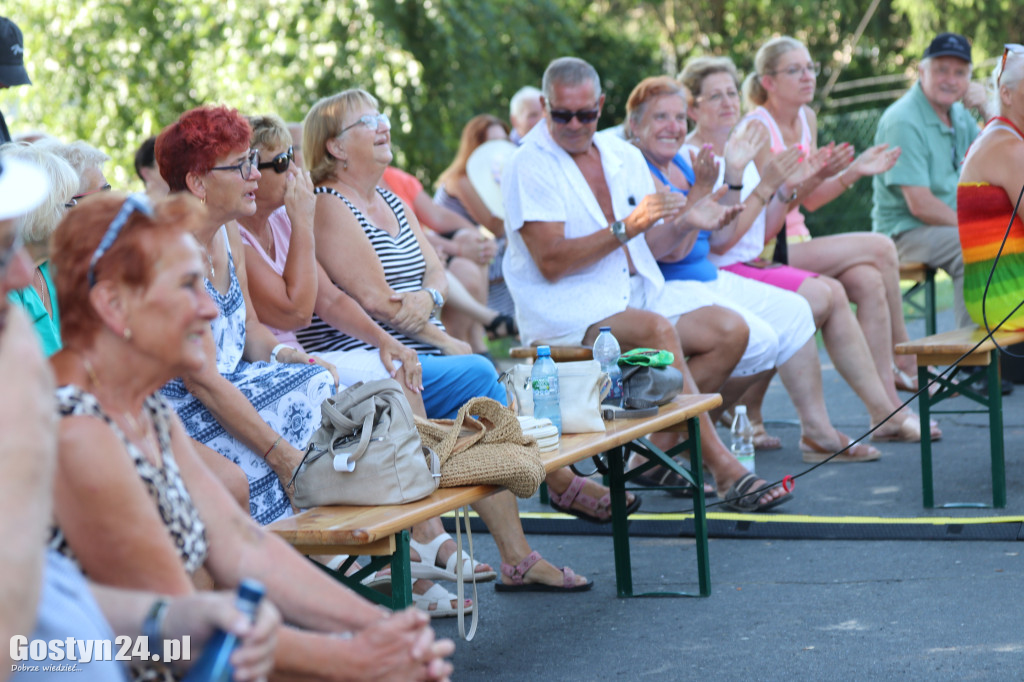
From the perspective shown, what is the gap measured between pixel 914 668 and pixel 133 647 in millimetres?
2395

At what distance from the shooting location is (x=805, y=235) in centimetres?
756

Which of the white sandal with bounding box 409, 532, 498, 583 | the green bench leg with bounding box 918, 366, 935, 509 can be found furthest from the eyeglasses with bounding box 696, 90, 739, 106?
the white sandal with bounding box 409, 532, 498, 583

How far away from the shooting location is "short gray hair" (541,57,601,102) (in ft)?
18.4

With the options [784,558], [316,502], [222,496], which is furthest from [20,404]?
[784,558]

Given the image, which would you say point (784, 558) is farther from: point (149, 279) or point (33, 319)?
point (149, 279)

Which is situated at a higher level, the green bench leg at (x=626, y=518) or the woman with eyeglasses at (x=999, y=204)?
the woman with eyeglasses at (x=999, y=204)

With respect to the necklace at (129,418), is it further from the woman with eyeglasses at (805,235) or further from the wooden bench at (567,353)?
the woman with eyeglasses at (805,235)

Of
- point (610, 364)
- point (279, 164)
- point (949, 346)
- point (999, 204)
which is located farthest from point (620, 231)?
point (999, 204)

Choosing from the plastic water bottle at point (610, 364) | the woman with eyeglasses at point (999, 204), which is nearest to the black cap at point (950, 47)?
the woman with eyeglasses at point (999, 204)

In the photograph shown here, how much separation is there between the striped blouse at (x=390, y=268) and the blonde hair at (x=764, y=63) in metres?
3.13

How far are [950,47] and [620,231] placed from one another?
354 centimetres

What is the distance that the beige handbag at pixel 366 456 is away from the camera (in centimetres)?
308

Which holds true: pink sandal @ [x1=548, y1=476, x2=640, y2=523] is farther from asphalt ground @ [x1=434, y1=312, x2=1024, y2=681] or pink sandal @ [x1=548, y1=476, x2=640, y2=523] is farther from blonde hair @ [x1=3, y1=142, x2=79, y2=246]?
blonde hair @ [x1=3, y1=142, x2=79, y2=246]

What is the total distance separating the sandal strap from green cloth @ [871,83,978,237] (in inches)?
177
